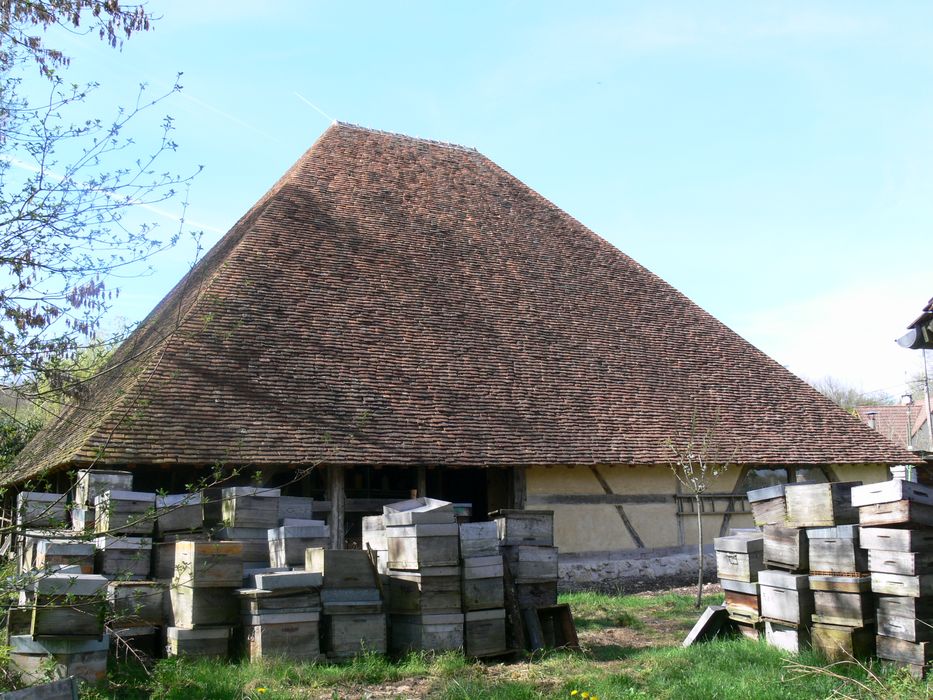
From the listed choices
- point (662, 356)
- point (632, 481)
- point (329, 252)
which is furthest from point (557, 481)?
point (329, 252)

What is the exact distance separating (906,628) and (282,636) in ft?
15.1

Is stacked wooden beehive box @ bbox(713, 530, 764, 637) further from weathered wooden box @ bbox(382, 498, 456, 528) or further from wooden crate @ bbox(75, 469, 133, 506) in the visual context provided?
wooden crate @ bbox(75, 469, 133, 506)

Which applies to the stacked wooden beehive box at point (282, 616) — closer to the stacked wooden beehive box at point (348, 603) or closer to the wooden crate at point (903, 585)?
the stacked wooden beehive box at point (348, 603)

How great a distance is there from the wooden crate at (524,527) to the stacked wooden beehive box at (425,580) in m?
0.65

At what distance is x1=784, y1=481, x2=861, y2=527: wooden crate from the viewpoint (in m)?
6.85

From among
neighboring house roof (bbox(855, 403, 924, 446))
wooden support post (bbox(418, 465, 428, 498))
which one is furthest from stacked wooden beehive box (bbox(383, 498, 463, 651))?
neighboring house roof (bbox(855, 403, 924, 446))

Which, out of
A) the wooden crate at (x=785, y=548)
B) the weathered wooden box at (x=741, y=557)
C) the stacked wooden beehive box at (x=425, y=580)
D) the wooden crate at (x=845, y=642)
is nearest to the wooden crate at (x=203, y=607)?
the stacked wooden beehive box at (x=425, y=580)

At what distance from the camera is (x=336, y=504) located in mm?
11586

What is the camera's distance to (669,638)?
837cm

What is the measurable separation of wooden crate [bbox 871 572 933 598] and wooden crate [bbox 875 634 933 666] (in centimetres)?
33

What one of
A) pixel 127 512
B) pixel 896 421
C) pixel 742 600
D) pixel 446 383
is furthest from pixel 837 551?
pixel 896 421

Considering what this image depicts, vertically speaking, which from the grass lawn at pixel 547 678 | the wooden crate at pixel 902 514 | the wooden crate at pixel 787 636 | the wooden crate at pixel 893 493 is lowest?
the grass lawn at pixel 547 678

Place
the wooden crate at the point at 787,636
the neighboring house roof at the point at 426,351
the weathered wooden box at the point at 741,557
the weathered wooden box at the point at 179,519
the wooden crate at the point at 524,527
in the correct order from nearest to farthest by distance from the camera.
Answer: the wooden crate at the point at 787,636, the weathered wooden box at the point at 741,557, the weathered wooden box at the point at 179,519, the wooden crate at the point at 524,527, the neighboring house roof at the point at 426,351

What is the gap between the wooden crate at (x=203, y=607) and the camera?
6.89 meters
